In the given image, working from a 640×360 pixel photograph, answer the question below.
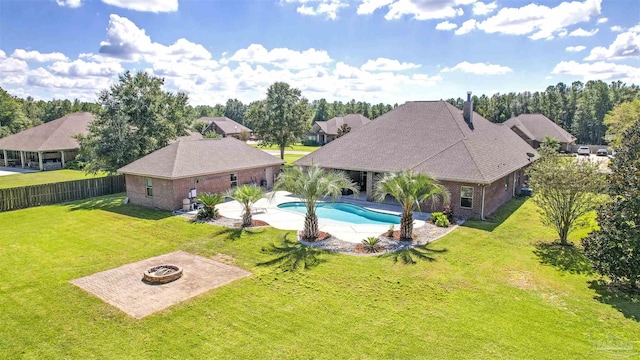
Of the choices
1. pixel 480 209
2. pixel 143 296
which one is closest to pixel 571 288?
pixel 480 209

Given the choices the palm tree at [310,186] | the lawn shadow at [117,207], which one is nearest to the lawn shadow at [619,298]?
the palm tree at [310,186]

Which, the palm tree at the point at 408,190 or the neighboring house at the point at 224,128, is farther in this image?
the neighboring house at the point at 224,128

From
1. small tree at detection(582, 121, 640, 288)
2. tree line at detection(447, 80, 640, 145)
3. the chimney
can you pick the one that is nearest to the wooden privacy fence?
the chimney

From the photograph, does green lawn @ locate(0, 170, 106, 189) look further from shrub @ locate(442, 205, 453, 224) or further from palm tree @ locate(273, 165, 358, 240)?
shrub @ locate(442, 205, 453, 224)

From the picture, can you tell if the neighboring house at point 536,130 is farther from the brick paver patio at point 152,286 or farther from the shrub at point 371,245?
the brick paver patio at point 152,286

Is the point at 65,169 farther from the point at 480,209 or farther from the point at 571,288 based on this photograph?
the point at 571,288
